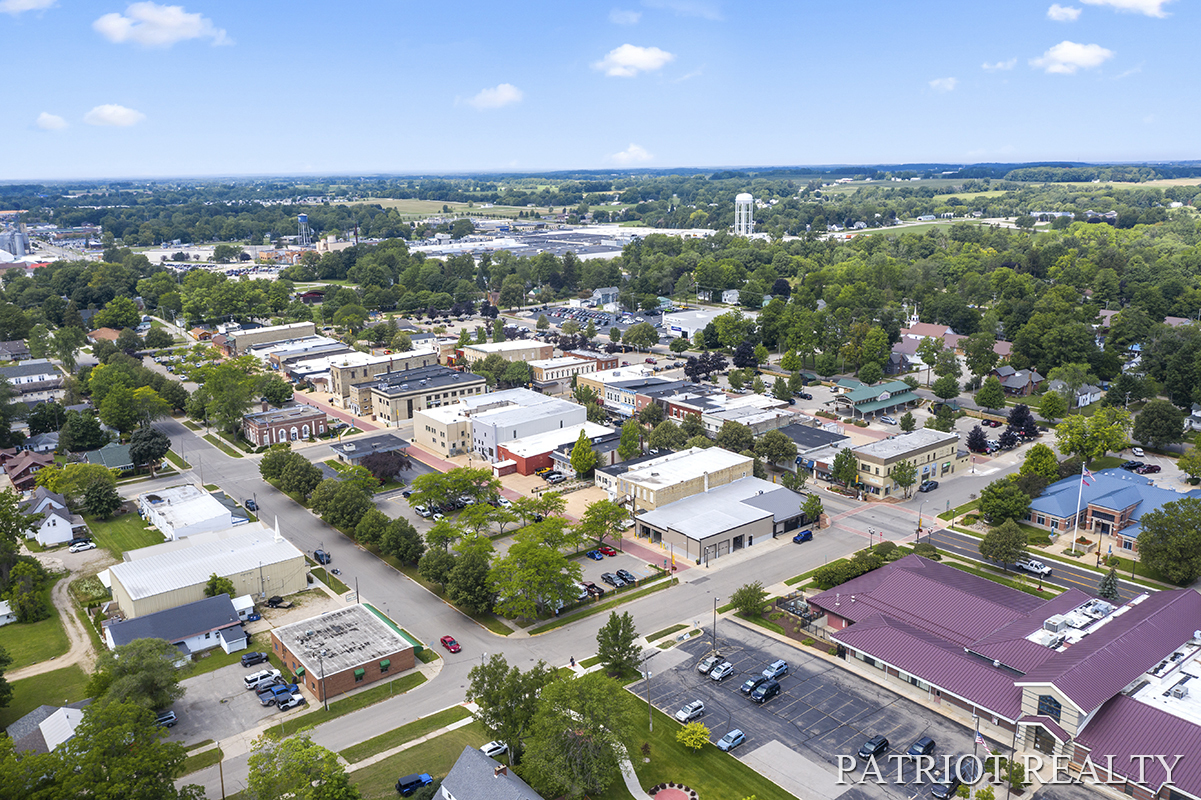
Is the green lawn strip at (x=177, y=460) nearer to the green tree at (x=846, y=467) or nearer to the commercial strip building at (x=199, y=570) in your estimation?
the commercial strip building at (x=199, y=570)

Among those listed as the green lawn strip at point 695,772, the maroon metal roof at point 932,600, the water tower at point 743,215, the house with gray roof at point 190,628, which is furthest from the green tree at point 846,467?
the water tower at point 743,215

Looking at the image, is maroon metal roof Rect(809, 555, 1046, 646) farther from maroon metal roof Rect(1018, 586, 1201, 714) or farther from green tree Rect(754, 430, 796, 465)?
green tree Rect(754, 430, 796, 465)

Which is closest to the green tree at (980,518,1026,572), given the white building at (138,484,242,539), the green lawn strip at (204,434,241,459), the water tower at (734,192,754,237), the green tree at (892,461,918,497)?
the green tree at (892,461,918,497)

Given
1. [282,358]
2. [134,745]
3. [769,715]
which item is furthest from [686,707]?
[282,358]

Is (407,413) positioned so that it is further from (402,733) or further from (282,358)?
(402,733)

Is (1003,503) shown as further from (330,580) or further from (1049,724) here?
(330,580)
